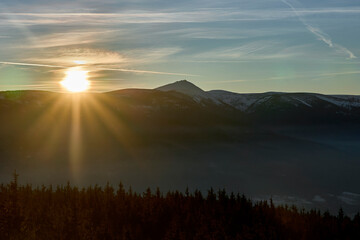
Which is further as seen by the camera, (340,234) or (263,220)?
(263,220)

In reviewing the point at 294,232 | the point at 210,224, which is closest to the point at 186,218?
the point at 210,224

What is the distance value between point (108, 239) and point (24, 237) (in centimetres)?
265

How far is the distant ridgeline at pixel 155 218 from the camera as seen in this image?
46.2ft

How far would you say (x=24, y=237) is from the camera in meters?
13.3

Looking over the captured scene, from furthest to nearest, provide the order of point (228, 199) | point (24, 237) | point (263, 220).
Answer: point (228, 199) < point (263, 220) < point (24, 237)

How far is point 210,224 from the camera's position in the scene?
15.1 meters

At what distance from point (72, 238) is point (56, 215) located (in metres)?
1.96

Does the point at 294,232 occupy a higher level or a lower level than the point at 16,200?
lower

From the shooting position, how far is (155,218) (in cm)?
1589

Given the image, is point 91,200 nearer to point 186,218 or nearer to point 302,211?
point 186,218

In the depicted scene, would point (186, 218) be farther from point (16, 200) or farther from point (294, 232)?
point (16, 200)

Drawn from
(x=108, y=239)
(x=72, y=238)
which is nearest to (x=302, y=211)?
(x=108, y=239)

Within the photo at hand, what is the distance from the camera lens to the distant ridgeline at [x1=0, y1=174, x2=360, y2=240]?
14078 mm

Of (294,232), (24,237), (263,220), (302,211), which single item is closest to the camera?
(24,237)
